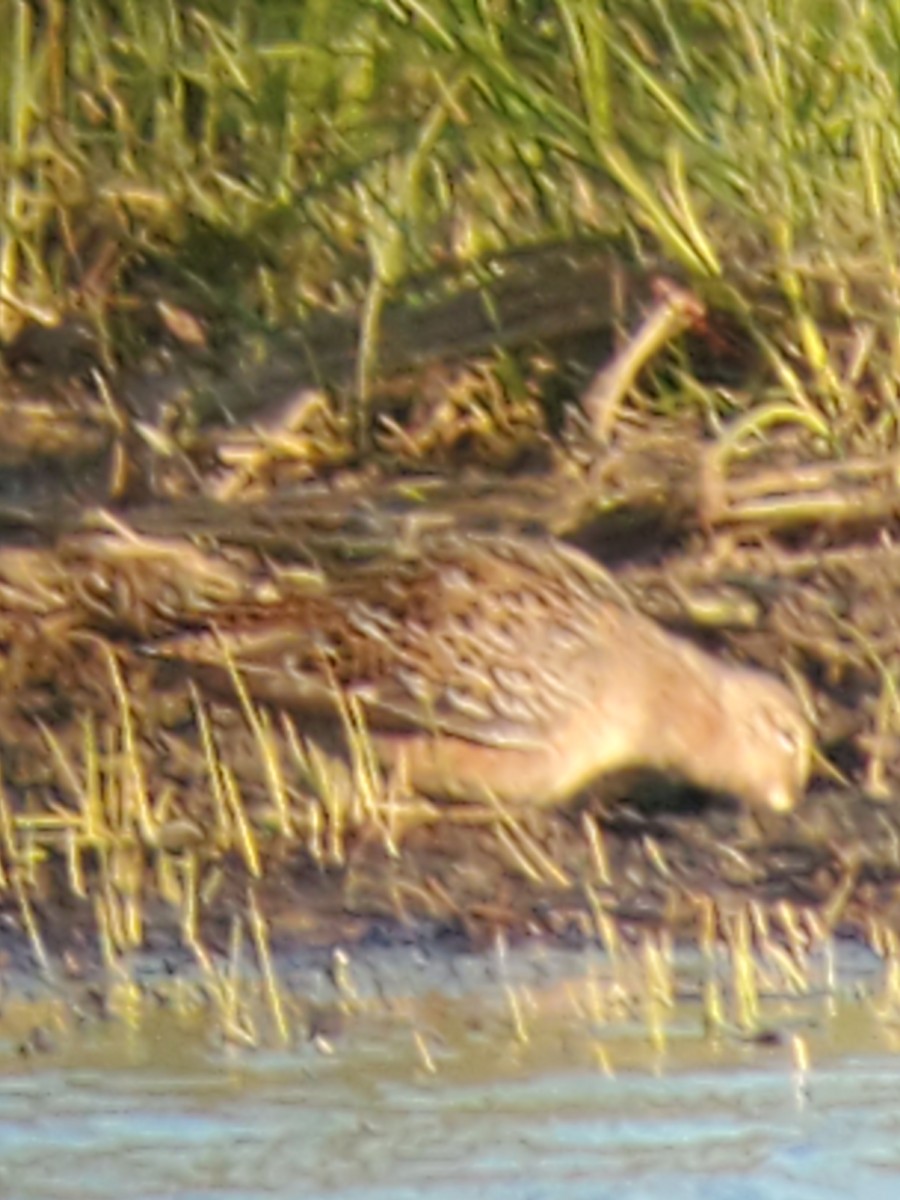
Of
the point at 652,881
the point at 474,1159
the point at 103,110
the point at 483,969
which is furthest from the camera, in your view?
the point at 103,110

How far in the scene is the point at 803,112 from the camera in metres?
3.19

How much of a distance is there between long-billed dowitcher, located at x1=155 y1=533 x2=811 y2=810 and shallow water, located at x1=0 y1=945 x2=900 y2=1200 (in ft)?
1.58

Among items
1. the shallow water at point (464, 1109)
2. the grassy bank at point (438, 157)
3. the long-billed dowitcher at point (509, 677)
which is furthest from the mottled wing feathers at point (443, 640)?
the shallow water at point (464, 1109)

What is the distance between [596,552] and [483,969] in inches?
31.4

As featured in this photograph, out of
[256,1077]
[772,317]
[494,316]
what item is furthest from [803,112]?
[256,1077]

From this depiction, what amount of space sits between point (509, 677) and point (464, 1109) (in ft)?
2.61

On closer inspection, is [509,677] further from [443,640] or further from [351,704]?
[351,704]

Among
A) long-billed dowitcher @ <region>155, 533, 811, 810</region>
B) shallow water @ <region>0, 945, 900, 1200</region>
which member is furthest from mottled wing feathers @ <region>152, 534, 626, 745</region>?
shallow water @ <region>0, 945, 900, 1200</region>

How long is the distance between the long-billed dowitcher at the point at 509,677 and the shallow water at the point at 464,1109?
481 millimetres

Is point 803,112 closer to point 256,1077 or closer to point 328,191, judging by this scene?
point 328,191

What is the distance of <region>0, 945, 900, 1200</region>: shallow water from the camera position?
7.92ft

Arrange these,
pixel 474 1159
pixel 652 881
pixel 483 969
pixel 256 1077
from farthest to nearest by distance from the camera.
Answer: pixel 652 881, pixel 483 969, pixel 256 1077, pixel 474 1159

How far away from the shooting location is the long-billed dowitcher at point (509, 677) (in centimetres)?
320

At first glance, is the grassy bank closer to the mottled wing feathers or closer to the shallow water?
the mottled wing feathers
